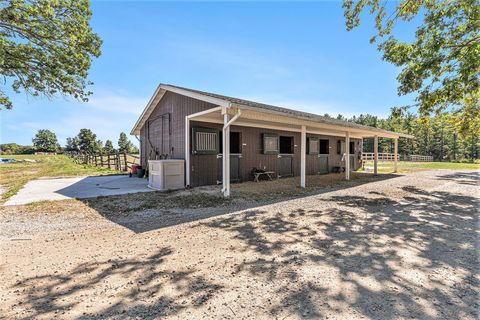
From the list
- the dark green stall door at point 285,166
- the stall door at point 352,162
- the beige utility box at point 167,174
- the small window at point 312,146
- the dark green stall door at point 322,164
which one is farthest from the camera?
the stall door at point 352,162

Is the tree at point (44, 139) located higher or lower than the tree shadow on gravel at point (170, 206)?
higher

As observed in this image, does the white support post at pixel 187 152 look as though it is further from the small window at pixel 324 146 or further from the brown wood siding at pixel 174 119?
the small window at pixel 324 146

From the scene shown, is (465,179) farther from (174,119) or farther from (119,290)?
(119,290)

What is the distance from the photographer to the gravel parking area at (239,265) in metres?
1.70

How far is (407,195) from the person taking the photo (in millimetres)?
6391

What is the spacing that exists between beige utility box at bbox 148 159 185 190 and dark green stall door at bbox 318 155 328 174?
784 centimetres

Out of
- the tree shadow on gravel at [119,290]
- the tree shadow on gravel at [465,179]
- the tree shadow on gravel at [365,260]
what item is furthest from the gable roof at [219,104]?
the tree shadow on gravel at [119,290]

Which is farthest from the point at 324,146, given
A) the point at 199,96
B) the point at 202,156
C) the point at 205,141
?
the point at 199,96

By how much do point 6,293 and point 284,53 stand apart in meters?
9.80

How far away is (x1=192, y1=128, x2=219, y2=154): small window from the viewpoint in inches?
312

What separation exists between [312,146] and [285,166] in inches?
92.9

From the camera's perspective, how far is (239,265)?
7.77 feet

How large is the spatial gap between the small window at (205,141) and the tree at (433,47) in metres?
5.30

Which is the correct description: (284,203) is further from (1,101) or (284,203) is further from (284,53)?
(1,101)
